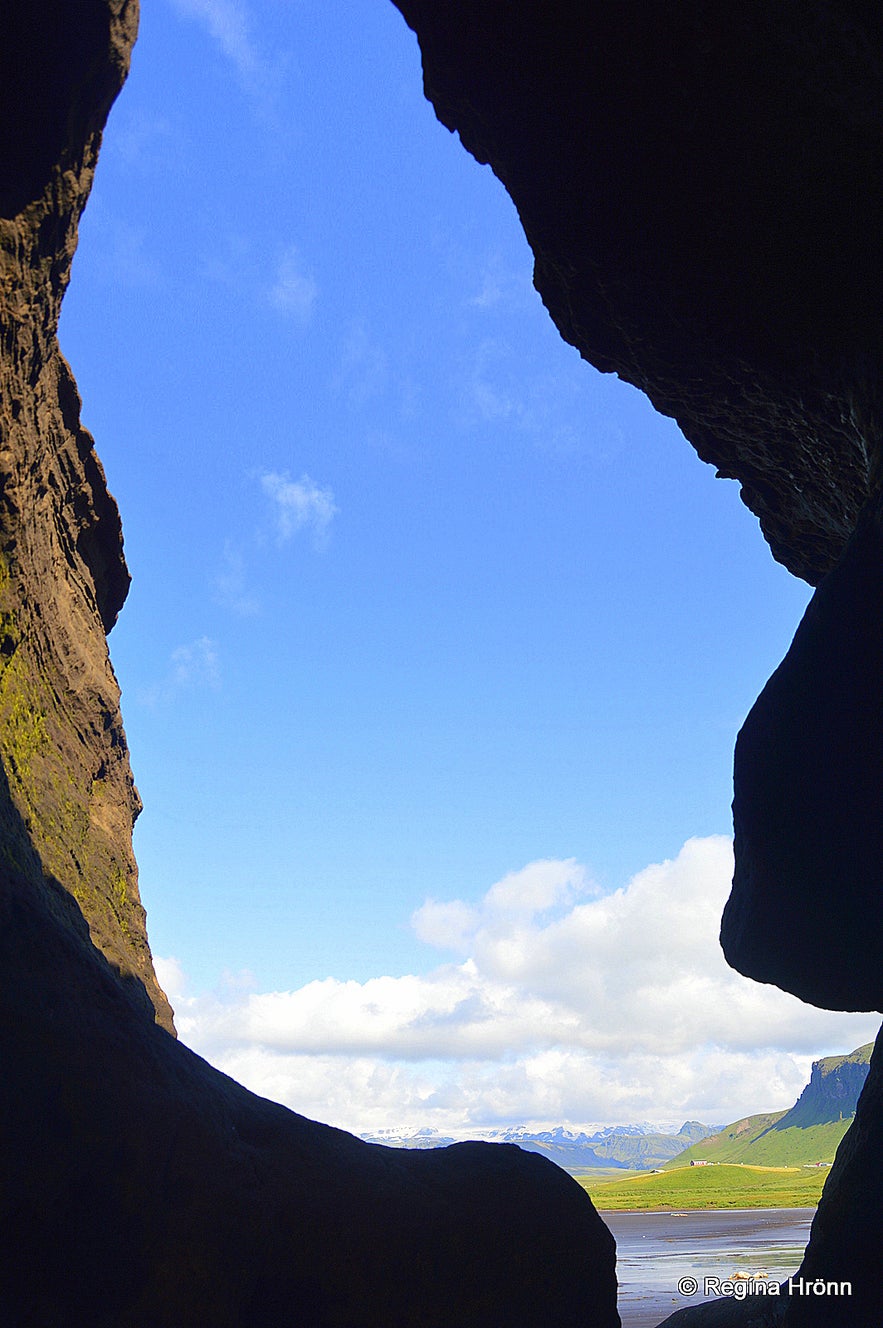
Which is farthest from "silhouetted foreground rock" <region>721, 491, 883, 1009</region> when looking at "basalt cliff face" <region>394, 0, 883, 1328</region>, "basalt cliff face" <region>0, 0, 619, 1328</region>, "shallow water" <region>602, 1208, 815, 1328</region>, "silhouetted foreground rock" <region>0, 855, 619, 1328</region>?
"shallow water" <region>602, 1208, 815, 1328</region>

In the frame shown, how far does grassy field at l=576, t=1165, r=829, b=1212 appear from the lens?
74.1 metres

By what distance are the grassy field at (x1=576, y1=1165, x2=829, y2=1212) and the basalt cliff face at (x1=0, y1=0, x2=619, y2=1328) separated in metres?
70.5

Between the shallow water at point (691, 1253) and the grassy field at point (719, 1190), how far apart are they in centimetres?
1786

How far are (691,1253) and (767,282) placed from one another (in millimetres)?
33010

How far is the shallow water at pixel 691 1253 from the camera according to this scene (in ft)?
60.9

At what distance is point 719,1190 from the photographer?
3684 inches

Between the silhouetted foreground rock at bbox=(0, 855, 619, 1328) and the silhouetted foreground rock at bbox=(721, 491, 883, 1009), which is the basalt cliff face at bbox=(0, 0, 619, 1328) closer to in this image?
the silhouetted foreground rock at bbox=(0, 855, 619, 1328)

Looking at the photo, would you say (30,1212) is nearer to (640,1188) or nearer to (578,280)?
(578,280)

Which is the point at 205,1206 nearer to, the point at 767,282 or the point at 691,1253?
the point at 767,282

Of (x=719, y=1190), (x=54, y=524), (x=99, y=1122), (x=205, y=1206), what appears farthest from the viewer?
(x=719, y=1190)

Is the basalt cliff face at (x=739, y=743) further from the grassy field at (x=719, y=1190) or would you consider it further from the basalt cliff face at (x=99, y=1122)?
the grassy field at (x=719, y=1190)

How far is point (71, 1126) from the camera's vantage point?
571 cm

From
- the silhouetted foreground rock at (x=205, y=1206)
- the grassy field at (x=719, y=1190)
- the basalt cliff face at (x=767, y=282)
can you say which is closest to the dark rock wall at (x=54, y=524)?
the silhouetted foreground rock at (x=205, y=1206)

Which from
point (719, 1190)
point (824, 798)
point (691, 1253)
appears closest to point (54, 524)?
point (824, 798)
